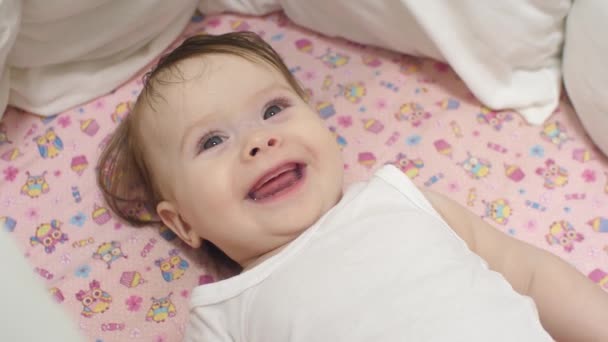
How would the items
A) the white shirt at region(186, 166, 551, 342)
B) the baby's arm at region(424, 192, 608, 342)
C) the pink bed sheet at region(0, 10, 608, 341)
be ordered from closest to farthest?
the white shirt at region(186, 166, 551, 342) < the baby's arm at region(424, 192, 608, 342) < the pink bed sheet at region(0, 10, 608, 341)

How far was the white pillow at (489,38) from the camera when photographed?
121cm

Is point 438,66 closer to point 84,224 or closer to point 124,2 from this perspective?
point 124,2

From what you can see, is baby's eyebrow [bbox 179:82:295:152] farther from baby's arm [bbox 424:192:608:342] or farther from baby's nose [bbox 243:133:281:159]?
baby's arm [bbox 424:192:608:342]

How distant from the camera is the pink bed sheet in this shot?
3.67ft

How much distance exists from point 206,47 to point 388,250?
1.41 feet

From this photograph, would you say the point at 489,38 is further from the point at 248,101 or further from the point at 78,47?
the point at 78,47

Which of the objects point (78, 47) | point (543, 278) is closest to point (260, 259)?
point (543, 278)

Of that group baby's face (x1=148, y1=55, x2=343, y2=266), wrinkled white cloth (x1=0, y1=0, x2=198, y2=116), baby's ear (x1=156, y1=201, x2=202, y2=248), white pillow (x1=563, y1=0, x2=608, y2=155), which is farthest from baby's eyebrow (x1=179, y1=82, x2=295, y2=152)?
white pillow (x1=563, y1=0, x2=608, y2=155)

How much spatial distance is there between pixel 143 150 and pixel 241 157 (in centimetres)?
21

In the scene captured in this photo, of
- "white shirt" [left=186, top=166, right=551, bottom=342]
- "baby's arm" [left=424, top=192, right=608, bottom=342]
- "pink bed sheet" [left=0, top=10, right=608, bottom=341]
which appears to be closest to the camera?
"white shirt" [left=186, top=166, right=551, bottom=342]

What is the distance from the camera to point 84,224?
118 cm

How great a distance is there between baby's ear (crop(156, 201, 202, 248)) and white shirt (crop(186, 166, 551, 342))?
0.10 metres

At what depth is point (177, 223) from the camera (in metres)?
1.09

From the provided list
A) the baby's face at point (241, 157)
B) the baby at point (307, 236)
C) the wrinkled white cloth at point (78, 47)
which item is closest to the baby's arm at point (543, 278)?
the baby at point (307, 236)
